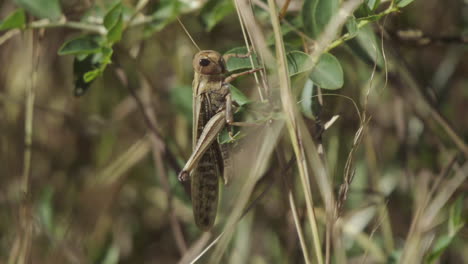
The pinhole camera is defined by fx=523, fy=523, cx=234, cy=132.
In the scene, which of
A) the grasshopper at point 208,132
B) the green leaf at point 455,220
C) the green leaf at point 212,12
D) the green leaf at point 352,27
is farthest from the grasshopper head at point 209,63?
the green leaf at point 455,220

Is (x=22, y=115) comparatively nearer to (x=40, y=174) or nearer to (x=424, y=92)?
(x=40, y=174)

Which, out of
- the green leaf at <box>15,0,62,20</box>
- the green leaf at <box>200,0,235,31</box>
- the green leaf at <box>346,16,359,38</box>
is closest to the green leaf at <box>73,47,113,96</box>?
the green leaf at <box>15,0,62,20</box>

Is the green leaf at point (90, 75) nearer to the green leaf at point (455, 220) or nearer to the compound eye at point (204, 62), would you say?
the compound eye at point (204, 62)

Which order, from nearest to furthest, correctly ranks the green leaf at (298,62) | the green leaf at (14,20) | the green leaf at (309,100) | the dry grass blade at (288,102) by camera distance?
the dry grass blade at (288,102)
the green leaf at (298,62)
the green leaf at (309,100)
the green leaf at (14,20)

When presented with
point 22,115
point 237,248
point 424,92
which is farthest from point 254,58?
point 22,115

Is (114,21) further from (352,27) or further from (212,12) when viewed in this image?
(352,27)

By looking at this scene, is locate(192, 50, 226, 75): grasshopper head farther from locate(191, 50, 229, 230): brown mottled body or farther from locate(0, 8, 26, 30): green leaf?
locate(0, 8, 26, 30): green leaf
